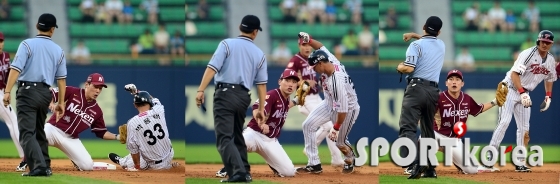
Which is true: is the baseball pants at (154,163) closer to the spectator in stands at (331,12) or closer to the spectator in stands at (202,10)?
the spectator in stands at (202,10)

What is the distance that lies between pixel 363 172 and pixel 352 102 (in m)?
0.93

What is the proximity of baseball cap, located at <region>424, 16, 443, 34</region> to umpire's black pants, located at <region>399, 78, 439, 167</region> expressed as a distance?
43 centimetres

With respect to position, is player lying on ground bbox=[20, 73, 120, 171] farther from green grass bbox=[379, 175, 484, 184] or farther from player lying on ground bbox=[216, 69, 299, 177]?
green grass bbox=[379, 175, 484, 184]

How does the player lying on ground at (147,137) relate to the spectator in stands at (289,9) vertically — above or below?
below

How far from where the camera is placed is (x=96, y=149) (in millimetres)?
9664

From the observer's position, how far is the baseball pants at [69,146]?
6.93 meters

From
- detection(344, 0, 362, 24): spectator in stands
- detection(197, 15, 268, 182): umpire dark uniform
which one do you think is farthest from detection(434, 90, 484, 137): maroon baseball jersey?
detection(344, 0, 362, 24): spectator in stands

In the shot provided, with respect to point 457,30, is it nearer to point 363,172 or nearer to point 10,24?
point 363,172

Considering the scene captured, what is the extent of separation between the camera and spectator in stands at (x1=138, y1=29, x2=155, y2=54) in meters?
11.1

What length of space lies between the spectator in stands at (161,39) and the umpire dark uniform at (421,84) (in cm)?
543

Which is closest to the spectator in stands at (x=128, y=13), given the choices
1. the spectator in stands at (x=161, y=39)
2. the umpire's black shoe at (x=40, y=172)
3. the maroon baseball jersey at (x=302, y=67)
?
the spectator in stands at (x=161, y=39)

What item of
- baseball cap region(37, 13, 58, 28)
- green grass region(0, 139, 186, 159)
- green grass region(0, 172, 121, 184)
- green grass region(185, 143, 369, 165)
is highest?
baseball cap region(37, 13, 58, 28)

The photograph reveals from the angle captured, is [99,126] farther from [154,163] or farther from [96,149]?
[96,149]

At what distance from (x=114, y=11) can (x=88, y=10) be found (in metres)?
0.52
